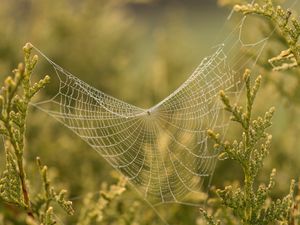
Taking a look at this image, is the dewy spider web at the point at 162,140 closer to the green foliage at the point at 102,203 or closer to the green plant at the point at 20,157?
the green foliage at the point at 102,203

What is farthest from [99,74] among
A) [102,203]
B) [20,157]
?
[20,157]

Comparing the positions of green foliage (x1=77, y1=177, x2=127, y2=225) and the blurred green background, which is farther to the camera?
the blurred green background

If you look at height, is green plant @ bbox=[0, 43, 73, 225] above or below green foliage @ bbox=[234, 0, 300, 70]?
below

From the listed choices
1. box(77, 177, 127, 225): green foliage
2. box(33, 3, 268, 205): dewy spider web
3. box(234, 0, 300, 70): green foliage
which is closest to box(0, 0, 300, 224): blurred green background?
box(33, 3, 268, 205): dewy spider web

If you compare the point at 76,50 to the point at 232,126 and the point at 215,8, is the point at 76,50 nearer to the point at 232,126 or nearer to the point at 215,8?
the point at 232,126

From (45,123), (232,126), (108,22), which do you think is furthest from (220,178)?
(108,22)

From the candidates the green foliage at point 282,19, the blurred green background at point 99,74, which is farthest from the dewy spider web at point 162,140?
the green foliage at point 282,19

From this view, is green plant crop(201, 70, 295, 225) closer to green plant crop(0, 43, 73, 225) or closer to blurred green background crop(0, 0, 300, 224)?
green plant crop(0, 43, 73, 225)

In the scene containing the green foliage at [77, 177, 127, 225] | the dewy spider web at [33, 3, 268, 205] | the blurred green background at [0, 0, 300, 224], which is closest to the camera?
the green foliage at [77, 177, 127, 225]

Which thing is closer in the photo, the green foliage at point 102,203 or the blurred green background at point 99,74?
the green foliage at point 102,203
